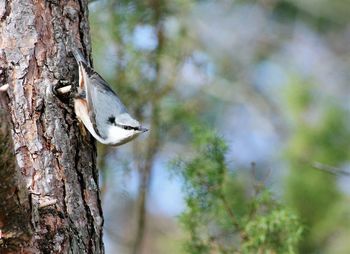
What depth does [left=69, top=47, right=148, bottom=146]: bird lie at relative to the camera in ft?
8.13

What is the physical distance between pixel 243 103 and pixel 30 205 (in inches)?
235

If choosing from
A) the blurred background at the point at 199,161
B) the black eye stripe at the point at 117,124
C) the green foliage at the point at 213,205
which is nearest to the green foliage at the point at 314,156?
the blurred background at the point at 199,161

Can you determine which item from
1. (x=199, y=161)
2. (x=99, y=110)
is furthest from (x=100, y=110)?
(x=199, y=161)

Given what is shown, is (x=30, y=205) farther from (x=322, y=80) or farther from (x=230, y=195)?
(x=322, y=80)

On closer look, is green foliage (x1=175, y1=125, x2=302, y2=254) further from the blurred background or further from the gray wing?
the gray wing

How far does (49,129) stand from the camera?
2.37 m

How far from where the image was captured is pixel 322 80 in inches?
321

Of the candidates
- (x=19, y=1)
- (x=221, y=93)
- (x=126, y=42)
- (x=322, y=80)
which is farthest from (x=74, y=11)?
(x=322, y=80)

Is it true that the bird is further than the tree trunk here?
Yes

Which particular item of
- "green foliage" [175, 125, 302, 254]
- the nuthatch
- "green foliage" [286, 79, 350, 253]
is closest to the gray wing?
the nuthatch

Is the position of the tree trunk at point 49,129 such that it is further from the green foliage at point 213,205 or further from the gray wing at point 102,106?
the green foliage at point 213,205

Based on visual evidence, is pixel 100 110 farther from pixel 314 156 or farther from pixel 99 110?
pixel 314 156

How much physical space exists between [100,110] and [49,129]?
0.85ft

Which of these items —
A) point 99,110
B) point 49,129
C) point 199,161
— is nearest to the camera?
point 49,129
